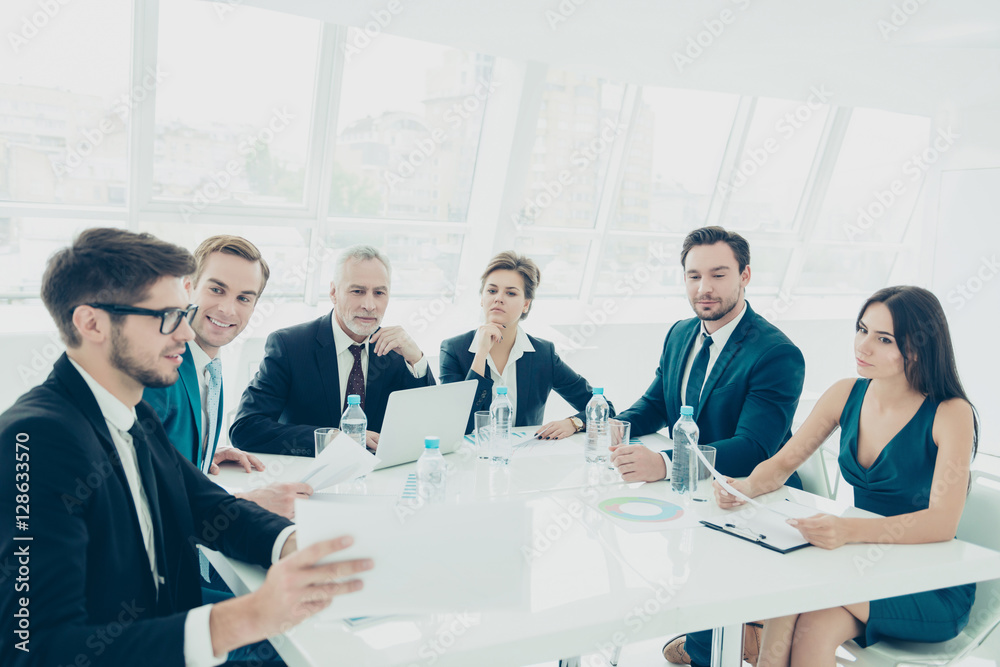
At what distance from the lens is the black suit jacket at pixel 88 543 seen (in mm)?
1076

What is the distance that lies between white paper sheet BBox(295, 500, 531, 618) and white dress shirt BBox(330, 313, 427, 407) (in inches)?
66.7

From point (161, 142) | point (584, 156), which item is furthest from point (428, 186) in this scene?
point (161, 142)

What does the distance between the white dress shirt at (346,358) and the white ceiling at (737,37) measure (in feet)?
6.22

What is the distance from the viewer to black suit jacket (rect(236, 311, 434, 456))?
2.66m

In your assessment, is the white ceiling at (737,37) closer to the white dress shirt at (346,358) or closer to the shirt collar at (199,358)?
the white dress shirt at (346,358)

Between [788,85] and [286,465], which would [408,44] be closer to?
[788,85]

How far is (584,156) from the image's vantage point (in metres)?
5.84

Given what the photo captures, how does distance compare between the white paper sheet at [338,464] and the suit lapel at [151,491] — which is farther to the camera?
the white paper sheet at [338,464]

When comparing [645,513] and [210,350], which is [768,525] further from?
[210,350]

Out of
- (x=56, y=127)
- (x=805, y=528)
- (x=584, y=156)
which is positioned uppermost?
(x=584, y=156)

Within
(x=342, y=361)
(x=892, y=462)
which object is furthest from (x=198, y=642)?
(x=892, y=462)

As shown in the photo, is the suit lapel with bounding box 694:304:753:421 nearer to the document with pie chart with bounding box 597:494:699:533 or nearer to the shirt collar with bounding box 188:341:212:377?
the document with pie chart with bounding box 597:494:699:533

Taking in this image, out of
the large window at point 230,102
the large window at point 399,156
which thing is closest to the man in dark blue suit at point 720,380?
the large window at point 399,156

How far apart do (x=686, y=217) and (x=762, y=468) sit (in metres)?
4.84
